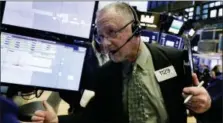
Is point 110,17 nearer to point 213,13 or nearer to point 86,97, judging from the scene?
point 86,97

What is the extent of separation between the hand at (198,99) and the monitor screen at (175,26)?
656cm

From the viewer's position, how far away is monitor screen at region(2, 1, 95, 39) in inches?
59.4

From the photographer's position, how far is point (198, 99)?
1323mm

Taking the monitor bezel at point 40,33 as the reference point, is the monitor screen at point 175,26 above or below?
below

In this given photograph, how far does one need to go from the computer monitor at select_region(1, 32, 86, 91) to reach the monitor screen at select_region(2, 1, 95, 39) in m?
0.08

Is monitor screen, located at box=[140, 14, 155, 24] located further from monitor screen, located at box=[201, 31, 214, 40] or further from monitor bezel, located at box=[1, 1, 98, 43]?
monitor screen, located at box=[201, 31, 214, 40]

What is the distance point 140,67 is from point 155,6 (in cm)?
1844

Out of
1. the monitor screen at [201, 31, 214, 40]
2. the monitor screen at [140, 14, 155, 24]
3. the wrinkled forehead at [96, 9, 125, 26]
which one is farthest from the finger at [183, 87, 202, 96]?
the monitor screen at [201, 31, 214, 40]

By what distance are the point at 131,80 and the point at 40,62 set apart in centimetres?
45

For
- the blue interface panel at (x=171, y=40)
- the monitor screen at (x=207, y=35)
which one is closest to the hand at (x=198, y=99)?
the blue interface panel at (x=171, y=40)

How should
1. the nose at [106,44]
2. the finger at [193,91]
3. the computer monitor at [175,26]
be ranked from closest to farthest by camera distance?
the finger at [193,91], the nose at [106,44], the computer monitor at [175,26]

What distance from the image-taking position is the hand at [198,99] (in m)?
1.30

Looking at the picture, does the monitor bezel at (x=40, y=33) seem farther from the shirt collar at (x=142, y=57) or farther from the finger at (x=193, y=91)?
the finger at (x=193, y=91)

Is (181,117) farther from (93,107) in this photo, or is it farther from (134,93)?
(93,107)
